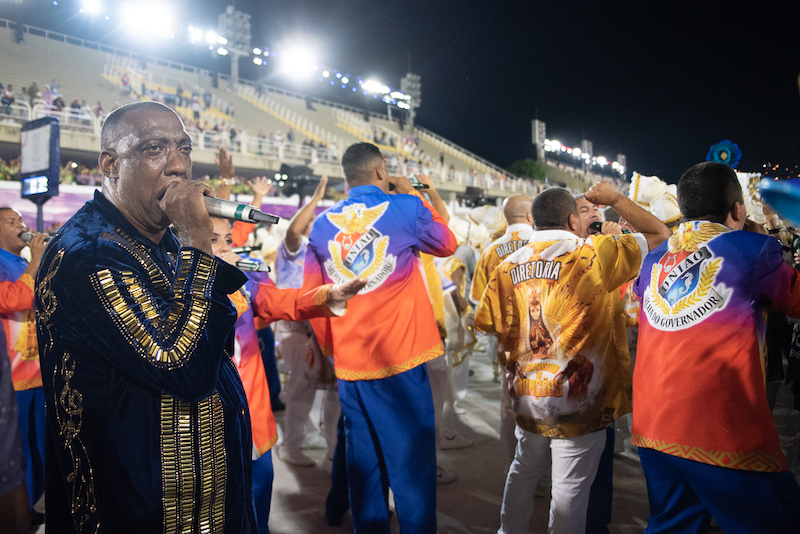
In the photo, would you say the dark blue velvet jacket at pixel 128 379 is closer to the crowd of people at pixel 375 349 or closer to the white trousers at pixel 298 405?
the crowd of people at pixel 375 349

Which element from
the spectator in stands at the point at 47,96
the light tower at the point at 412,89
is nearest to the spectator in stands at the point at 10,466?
the spectator in stands at the point at 47,96

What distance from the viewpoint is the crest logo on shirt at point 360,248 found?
291 centimetres

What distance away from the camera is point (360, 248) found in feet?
9.71

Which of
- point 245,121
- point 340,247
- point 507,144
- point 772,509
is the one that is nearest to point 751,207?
point 772,509

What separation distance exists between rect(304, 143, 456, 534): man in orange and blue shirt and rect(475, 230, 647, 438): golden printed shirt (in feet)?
1.81

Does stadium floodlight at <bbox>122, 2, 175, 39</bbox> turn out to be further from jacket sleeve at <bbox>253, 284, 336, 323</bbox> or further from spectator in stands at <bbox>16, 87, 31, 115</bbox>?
jacket sleeve at <bbox>253, 284, 336, 323</bbox>

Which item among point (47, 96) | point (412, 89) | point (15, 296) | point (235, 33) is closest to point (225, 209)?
point (15, 296)

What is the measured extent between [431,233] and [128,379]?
197cm

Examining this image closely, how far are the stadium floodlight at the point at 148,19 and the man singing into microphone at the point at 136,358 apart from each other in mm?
29935

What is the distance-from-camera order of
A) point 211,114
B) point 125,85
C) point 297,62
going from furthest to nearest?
point 297,62 < point 211,114 < point 125,85

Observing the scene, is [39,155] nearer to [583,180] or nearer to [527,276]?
[527,276]

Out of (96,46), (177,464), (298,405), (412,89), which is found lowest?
(298,405)

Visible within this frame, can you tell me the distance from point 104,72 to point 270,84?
1202 centimetres

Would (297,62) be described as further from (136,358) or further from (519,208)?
(136,358)
